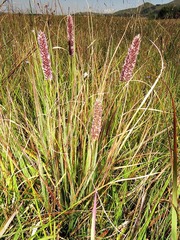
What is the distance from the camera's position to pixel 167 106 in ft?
5.35

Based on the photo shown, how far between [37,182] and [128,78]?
1.85 ft

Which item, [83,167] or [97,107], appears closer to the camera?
[97,107]

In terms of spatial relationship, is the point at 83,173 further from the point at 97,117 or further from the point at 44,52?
the point at 44,52

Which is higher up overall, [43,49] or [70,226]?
[43,49]

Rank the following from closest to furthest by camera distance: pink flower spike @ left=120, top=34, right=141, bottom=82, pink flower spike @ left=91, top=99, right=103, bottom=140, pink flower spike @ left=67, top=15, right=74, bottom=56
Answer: pink flower spike @ left=91, top=99, right=103, bottom=140
pink flower spike @ left=120, top=34, right=141, bottom=82
pink flower spike @ left=67, top=15, right=74, bottom=56

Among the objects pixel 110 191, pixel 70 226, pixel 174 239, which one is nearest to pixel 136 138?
pixel 110 191

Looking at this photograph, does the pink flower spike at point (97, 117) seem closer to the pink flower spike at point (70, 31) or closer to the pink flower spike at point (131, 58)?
the pink flower spike at point (131, 58)

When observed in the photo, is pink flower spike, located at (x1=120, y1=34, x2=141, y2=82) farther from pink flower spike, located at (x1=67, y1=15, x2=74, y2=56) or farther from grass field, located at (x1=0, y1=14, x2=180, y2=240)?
pink flower spike, located at (x1=67, y1=15, x2=74, y2=56)

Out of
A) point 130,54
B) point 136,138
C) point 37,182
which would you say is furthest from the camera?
point 136,138

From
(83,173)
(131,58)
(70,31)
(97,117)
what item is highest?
(70,31)

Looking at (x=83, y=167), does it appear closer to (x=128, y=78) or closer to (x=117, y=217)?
(x=117, y=217)

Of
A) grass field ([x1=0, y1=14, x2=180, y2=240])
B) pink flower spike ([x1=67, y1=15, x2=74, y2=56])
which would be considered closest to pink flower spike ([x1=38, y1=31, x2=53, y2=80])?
grass field ([x1=0, y1=14, x2=180, y2=240])

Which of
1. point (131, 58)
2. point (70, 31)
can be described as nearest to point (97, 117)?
point (131, 58)

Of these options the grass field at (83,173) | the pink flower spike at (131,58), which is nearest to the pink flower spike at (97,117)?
the grass field at (83,173)
